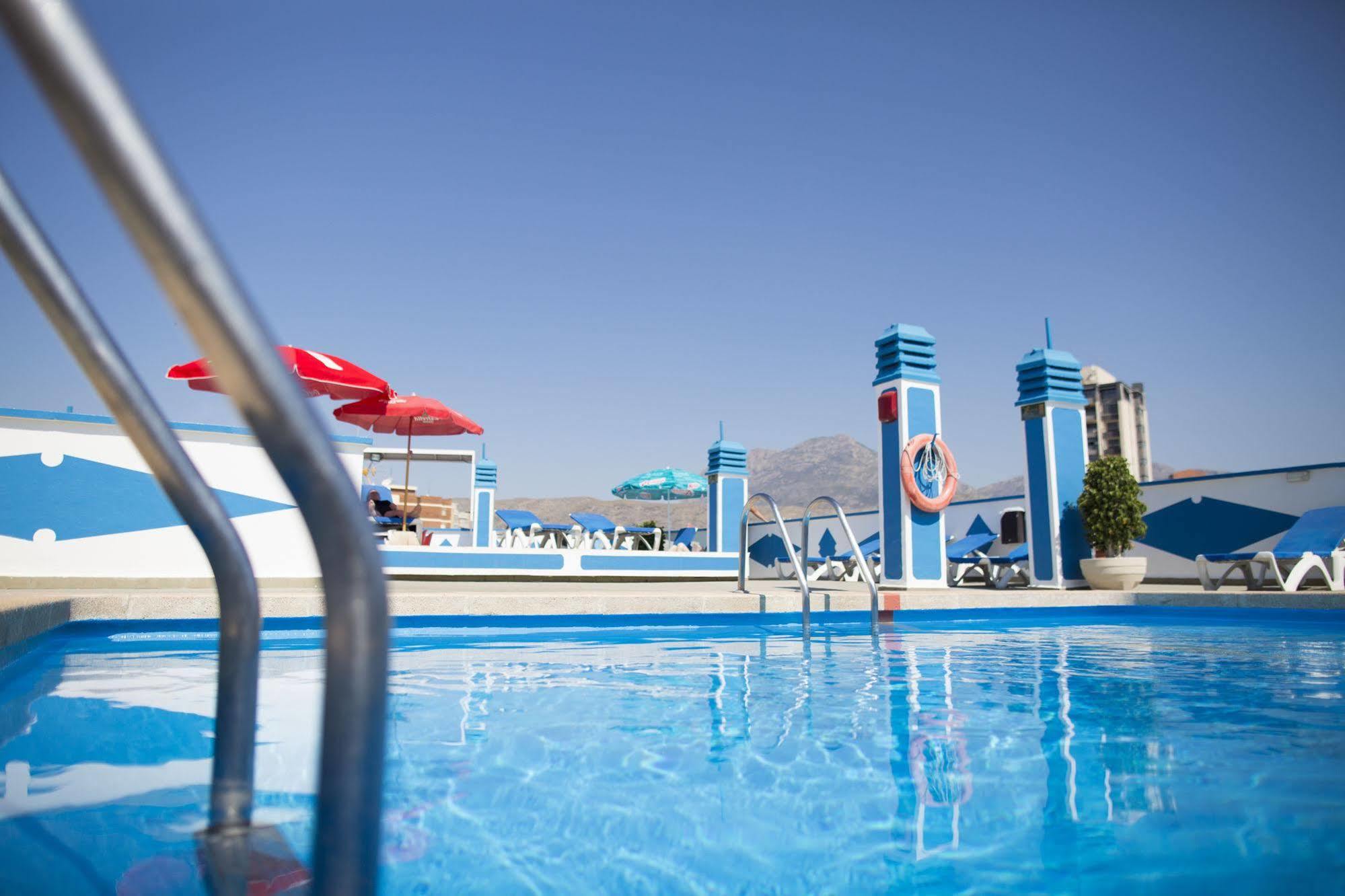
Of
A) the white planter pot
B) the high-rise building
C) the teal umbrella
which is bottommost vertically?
the white planter pot

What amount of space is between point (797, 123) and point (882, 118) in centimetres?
145

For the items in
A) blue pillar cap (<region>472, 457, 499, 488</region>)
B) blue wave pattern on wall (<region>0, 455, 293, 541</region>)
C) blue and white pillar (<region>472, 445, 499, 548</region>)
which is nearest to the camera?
blue wave pattern on wall (<region>0, 455, 293, 541</region>)

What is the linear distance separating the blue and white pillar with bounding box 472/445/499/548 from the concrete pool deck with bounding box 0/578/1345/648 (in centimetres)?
753

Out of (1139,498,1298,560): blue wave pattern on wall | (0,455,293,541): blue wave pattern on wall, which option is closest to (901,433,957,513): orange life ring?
(1139,498,1298,560): blue wave pattern on wall

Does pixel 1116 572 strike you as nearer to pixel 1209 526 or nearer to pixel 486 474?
pixel 1209 526

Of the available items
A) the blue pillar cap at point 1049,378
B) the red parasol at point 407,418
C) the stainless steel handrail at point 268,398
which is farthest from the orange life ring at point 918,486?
the stainless steel handrail at point 268,398

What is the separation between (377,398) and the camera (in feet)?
25.9

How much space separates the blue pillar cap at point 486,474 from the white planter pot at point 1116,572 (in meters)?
12.1

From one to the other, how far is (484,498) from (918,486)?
10.5 metres

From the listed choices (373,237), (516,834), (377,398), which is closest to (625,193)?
(373,237)

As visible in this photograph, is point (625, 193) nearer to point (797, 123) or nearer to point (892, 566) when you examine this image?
point (797, 123)

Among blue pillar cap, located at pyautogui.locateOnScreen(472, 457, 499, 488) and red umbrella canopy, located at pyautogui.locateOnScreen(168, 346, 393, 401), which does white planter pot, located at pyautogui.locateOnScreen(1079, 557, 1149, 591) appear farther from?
blue pillar cap, located at pyautogui.locateOnScreen(472, 457, 499, 488)

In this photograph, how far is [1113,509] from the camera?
27.7 feet

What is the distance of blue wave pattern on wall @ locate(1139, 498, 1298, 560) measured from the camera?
9.88m
